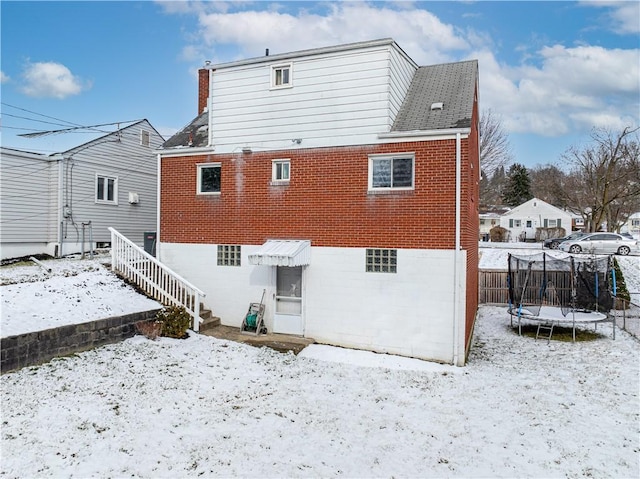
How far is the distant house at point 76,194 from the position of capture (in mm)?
16547

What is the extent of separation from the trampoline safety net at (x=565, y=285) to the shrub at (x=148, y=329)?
10.7 metres

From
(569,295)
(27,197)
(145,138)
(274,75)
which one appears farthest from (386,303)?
(145,138)

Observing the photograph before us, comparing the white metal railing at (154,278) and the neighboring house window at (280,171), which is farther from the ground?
the neighboring house window at (280,171)

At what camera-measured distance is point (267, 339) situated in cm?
1062

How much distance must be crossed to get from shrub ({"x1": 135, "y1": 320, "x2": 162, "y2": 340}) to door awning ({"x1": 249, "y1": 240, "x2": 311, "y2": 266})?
2.69 m

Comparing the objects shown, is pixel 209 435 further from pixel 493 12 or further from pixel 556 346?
pixel 493 12

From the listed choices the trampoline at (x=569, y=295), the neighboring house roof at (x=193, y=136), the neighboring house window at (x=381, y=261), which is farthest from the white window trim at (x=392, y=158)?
the trampoline at (x=569, y=295)

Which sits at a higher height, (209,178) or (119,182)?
(119,182)

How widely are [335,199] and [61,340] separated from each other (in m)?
6.76

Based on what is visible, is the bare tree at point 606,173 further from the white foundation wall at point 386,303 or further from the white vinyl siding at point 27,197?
the white vinyl siding at point 27,197

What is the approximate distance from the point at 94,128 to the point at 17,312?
13.6 meters

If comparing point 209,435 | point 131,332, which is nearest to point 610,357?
point 209,435

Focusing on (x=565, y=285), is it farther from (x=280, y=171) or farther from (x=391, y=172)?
(x=280, y=171)

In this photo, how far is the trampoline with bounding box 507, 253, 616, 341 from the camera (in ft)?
43.6
